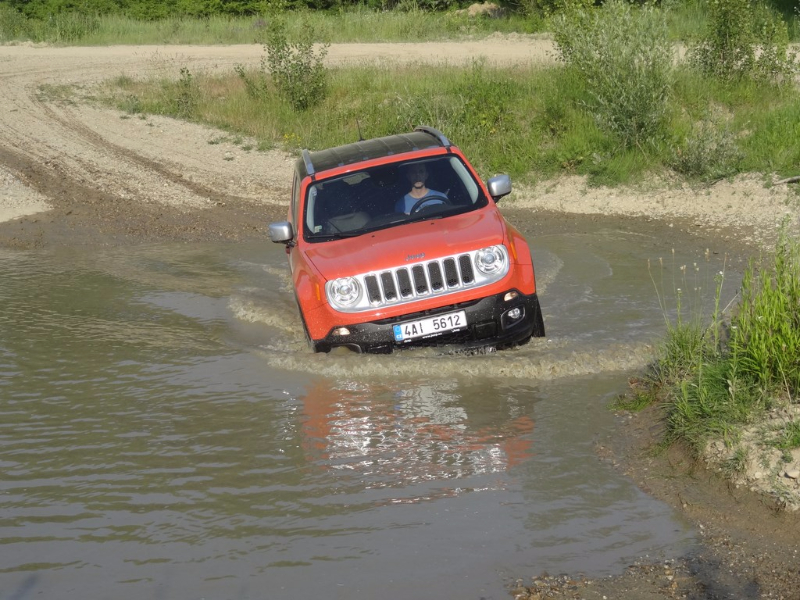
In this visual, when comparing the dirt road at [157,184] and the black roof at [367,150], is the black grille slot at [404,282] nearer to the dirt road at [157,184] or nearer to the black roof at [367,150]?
the black roof at [367,150]

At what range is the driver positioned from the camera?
26.9ft

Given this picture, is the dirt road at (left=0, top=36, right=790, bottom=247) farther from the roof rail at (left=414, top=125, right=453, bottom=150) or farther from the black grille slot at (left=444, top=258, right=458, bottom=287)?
the black grille slot at (left=444, top=258, right=458, bottom=287)

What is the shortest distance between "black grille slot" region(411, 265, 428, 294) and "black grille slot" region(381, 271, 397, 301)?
0.49 feet

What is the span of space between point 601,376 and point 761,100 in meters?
8.40

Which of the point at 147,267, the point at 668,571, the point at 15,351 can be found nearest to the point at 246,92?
the point at 147,267

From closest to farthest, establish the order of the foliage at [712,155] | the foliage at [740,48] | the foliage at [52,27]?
the foliage at [712,155] → the foliage at [740,48] → the foliage at [52,27]

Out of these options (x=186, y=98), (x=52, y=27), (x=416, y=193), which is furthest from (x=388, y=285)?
(x=52, y=27)

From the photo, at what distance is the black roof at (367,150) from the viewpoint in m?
8.55

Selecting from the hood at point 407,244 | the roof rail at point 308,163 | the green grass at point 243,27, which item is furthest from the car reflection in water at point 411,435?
the green grass at point 243,27

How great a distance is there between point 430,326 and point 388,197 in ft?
4.87

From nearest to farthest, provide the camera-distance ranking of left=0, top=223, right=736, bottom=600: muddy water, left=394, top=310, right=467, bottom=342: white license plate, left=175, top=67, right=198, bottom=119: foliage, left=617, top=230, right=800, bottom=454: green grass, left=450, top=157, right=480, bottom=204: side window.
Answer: left=0, top=223, right=736, bottom=600: muddy water → left=617, top=230, right=800, bottom=454: green grass → left=394, top=310, right=467, bottom=342: white license plate → left=450, top=157, right=480, bottom=204: side window → left=175, top=67, right=198, bottom=119: foliage

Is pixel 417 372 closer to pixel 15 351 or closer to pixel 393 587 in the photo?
pixel 393 587

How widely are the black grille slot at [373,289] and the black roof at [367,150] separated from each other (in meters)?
1.58

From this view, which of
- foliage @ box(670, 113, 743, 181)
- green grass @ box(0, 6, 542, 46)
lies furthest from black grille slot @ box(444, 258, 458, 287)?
green grass @ box(0, 6, 542, 46)
